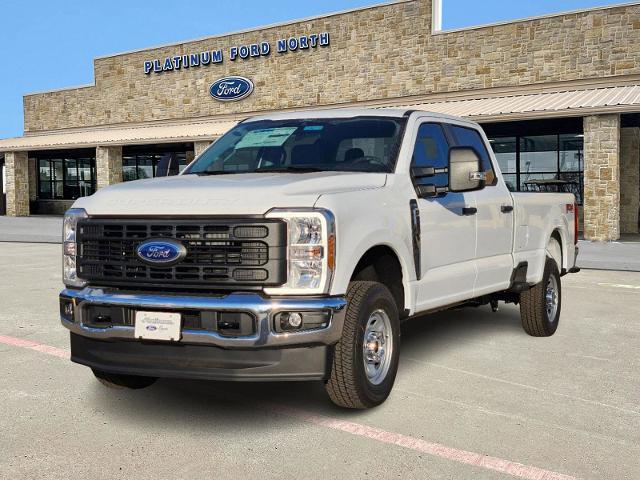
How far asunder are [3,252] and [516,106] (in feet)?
46.1

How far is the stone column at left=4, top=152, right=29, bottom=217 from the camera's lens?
3516 cm

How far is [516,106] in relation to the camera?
20.8 m

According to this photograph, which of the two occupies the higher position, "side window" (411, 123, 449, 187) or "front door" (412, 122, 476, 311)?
"side window" (411, 123, 449, 187)

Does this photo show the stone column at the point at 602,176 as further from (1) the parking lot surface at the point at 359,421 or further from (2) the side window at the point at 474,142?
(2) the side window at the point at 474,142

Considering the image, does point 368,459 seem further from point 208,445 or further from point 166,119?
point 166,119

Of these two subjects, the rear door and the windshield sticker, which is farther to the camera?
the rear door

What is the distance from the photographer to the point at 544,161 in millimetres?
24250

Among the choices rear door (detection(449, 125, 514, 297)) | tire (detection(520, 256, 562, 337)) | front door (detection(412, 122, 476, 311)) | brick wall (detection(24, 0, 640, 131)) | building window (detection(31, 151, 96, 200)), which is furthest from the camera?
building window (detection(31, 151, 96, 200))

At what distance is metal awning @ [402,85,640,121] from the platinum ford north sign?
6.63 meters

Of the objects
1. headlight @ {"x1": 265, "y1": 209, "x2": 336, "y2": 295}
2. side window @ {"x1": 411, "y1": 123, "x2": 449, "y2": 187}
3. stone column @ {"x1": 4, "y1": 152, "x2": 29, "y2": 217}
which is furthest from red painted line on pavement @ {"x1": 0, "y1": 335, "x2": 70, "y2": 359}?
stone column @ {"x1": 4, "y1": 152, "x2": 29, "y2": 217}

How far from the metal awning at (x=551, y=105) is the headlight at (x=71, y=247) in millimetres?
13418

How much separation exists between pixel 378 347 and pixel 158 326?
1.48m

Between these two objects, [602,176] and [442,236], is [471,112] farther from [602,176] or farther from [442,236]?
[442,236]

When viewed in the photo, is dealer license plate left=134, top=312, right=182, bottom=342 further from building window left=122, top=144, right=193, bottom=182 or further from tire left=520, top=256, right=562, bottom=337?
building window left=122, top=144, right=193, bottom=182
